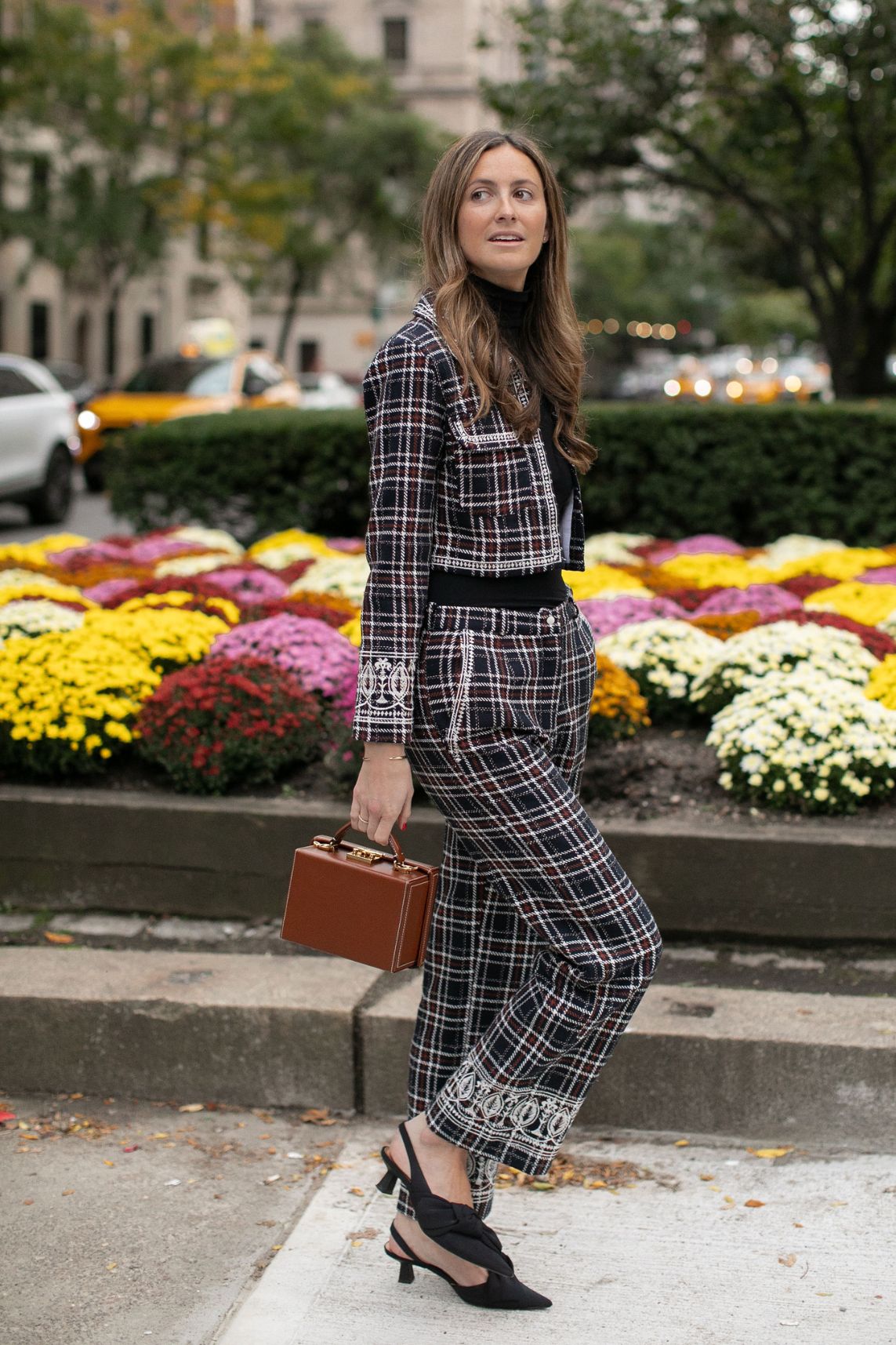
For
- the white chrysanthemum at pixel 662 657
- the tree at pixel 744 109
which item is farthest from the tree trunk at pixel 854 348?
the white chrysanthemum at pixel 662 657

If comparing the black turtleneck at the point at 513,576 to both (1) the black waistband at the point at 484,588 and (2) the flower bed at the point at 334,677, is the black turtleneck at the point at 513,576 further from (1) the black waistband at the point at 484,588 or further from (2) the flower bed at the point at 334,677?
(2) the flower bed at the point at 334,677

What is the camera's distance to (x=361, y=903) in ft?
9.55

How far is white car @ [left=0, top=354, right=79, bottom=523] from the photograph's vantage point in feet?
54.2

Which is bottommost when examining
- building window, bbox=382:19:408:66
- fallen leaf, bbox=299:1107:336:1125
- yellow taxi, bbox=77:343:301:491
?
fallen leaf, bbox=299:1107:336:1125

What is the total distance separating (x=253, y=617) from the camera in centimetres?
602

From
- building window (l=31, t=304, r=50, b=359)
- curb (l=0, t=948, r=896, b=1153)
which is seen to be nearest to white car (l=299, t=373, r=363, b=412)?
building window (l=31, t=304, r=50, b=359)

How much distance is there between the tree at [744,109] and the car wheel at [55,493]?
19.3 ft

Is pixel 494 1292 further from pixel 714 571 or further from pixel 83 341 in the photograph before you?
pixel 83 341

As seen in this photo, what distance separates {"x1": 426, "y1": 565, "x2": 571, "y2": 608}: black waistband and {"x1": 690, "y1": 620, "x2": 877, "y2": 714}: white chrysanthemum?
2186 mm

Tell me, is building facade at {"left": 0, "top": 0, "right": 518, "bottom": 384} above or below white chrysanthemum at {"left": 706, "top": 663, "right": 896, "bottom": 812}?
above

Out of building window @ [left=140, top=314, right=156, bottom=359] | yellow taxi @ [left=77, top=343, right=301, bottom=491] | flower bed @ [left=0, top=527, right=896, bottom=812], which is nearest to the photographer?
flower bed @ [left=0, top=527, right=896, bottom=812]

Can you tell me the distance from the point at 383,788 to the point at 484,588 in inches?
15.2

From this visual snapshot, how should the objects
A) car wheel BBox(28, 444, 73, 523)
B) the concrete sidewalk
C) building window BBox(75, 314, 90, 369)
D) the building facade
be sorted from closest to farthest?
the concrete sidewalk
car wheel BBox(28, 444, 73, 523)
the building facade
building window BBox(75, 314, 90, 369)

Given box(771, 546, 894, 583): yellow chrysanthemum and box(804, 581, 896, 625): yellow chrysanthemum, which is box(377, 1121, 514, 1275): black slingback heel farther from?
box(771, 546, 894, 583): yellow chrysanthemum
